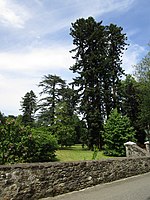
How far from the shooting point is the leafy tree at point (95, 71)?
2695 centimetres

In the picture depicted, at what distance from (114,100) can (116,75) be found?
3.66 m

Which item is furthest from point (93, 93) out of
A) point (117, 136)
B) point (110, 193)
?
point (110, 193)

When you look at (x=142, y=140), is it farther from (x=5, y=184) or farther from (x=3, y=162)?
(x=5, y=184)

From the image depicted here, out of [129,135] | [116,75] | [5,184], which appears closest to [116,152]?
[129,135]

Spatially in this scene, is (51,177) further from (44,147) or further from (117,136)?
(117,136)

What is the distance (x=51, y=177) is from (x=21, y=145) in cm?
751

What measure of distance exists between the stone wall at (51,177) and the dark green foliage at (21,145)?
612cm

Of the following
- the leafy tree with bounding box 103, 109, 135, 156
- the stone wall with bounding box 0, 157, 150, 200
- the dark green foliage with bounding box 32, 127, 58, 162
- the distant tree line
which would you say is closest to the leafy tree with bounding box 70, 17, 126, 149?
the distant tree line

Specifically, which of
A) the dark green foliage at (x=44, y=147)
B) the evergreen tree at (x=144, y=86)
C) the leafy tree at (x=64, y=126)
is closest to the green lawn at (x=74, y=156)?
the dark green foliage at (x=44, y=147)

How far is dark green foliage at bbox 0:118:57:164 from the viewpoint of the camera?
1300 cm

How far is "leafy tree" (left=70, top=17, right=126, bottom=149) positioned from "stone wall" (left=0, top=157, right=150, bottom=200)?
17768 millimetres

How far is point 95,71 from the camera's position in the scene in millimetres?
28328

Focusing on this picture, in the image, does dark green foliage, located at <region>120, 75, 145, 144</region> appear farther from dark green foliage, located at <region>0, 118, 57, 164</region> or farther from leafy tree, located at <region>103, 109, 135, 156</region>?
dark green foliage, located at <region>0, 118, 57, 164</region>

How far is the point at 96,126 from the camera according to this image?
26344 mm
